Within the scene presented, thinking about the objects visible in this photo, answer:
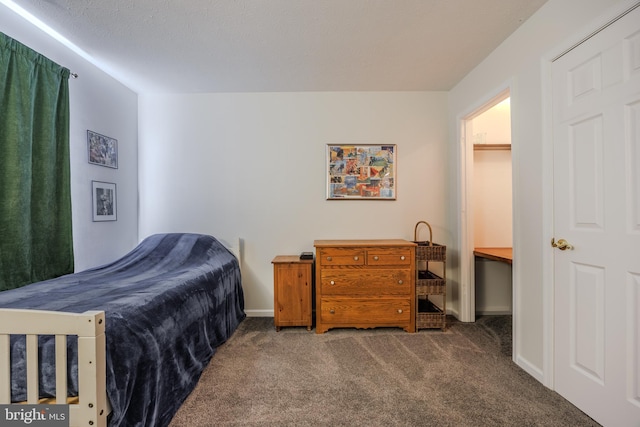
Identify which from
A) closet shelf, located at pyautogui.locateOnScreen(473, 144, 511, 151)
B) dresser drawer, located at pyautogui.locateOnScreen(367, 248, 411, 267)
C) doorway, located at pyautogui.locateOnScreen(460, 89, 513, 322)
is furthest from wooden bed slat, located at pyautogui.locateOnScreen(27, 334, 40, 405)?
closet shelf, located at pyautogui.locateOnScreen(473, 144, 511, 151)

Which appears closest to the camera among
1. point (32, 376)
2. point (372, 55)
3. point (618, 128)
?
point (32, 376)

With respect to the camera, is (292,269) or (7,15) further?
(292,269)

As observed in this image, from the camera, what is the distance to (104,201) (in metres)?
2.64

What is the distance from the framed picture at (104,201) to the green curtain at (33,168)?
35cm

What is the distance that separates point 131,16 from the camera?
6.16ft

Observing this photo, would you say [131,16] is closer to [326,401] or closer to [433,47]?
[433,47]

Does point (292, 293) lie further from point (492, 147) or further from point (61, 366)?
point (492, 147)

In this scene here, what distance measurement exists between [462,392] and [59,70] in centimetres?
380

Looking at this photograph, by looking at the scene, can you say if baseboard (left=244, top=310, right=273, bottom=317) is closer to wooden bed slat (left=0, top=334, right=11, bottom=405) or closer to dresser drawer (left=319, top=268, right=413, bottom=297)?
dresser drawer (left=319, top=268, right=413, bottom=297)

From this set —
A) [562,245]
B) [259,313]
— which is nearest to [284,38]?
[562,245]

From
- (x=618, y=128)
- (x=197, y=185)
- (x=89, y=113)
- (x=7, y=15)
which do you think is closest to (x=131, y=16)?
(x=7, y=15)

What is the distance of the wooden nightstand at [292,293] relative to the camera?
2674 millimetres

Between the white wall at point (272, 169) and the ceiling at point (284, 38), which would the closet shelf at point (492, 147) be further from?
the ceiling at point (284, 38)

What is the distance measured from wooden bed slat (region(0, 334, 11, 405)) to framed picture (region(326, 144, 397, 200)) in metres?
2.53
